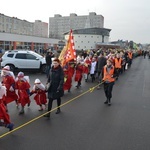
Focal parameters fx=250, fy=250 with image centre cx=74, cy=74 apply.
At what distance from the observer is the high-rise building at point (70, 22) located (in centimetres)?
15162

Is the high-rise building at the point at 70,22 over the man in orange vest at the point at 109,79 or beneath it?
over

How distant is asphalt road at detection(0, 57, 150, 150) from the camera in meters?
5.24

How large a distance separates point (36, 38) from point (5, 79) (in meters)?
46.9

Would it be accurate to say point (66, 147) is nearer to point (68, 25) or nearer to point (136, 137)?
point (136, 137)

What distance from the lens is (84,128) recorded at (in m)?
6.33

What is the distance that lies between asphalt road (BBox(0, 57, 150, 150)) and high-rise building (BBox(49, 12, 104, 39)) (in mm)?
141504

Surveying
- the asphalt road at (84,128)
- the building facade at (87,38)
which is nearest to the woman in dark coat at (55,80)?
the asphalt road at (84,128)

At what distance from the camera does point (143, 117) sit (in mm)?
7578

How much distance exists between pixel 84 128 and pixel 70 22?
15329cm

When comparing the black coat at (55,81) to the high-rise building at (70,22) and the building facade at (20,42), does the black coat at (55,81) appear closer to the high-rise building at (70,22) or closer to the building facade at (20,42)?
the building facade at (20,42)

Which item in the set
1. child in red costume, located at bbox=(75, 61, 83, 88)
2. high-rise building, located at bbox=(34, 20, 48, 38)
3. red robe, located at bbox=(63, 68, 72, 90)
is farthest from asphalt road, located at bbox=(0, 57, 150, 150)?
high-rise building, located at bbox=(34, 20, 48, 38)

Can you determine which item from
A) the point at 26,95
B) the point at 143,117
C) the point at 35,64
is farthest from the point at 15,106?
the point at 35,64

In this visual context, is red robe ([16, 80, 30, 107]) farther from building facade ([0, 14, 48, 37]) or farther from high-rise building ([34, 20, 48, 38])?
high-rise building ([34, 20, 48, 38])

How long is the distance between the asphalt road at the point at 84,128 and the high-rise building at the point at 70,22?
464ft
